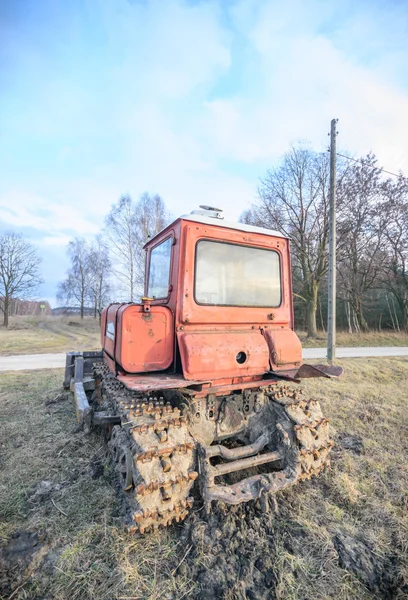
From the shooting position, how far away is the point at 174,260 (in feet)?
10.5

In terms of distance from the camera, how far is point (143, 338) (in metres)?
2.85

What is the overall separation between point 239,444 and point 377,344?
1657 centimetres

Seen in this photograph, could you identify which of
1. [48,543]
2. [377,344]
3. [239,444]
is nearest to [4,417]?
[48,543]

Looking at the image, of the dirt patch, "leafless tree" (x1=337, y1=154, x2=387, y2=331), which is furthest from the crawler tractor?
"leafless tree" (x1=337, y1=154, x2=387, y2=331)

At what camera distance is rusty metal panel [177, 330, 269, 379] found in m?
2.85

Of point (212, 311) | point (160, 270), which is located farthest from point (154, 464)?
point (160, 270)

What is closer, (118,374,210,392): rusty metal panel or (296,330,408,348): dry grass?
(118,374,210,392): rusty metal panel

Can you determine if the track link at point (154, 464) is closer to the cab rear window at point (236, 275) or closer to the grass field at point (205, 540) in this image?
the grass field at point (205, 540)

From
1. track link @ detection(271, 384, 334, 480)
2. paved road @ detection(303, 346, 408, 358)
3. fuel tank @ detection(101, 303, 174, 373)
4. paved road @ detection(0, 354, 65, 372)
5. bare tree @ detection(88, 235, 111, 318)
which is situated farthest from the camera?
bare tree @ detection(88, 235, 111, 318)

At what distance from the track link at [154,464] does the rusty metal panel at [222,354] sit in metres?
0.47

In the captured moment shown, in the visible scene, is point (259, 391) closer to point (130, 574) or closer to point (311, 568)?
point (311, 568)

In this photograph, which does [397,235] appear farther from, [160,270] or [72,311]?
[72,311]

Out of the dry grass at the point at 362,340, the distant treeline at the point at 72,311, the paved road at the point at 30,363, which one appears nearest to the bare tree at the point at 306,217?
the dry grass at the point at 362,340

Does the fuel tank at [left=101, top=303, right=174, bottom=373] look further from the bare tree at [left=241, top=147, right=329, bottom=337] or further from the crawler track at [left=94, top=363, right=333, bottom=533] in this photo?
the bare tree at [left=241, top=147, right=329, bottom=337]
